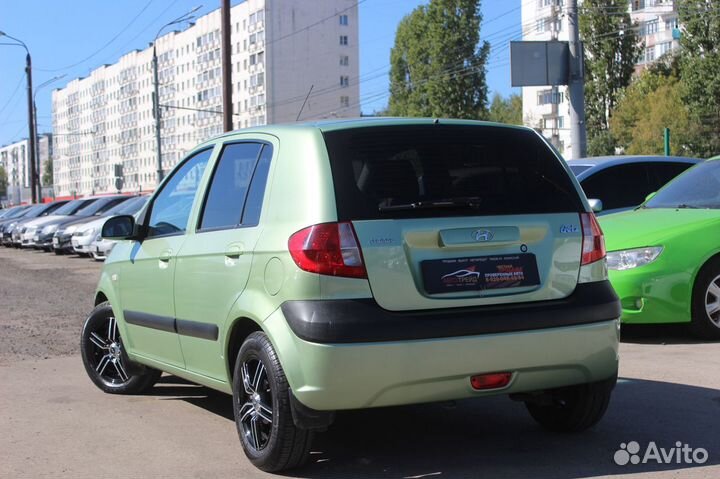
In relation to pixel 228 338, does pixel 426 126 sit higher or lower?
higher

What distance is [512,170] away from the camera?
4848 millimetres

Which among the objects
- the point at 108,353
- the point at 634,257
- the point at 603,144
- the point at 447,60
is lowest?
the point at 108,353

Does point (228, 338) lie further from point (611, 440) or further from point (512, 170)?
point (611, 440)

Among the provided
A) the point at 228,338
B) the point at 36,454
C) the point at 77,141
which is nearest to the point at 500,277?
the point at 228,338

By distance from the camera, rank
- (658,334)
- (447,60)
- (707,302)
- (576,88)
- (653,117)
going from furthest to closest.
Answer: (447,60) → (653,117) → (576,88) → (658,334) → (707,302)

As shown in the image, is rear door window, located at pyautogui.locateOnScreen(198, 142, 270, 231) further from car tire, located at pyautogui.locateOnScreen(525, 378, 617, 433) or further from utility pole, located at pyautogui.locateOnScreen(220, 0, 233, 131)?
utility pole, located at pyautogui.locateOnScreen(220, 0, 233, 131)

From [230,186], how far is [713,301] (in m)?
4.81

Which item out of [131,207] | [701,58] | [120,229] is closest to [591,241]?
[120,229]

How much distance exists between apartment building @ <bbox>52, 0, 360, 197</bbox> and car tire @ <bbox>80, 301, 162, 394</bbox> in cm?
8879

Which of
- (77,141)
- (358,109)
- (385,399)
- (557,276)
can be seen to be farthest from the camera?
(77,141)

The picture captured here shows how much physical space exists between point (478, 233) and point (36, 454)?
261 centimetres

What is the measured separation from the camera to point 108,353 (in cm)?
688

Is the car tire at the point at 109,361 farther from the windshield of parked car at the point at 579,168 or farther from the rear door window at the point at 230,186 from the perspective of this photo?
the windshield of parked car at the point at 579,168

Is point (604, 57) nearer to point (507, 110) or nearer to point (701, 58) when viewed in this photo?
point (701, 58)
